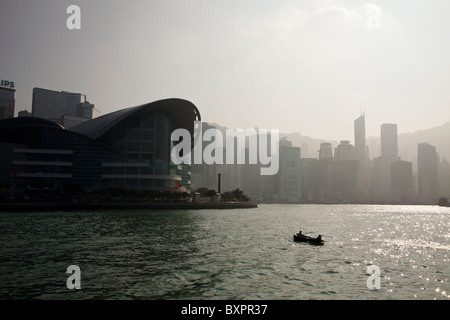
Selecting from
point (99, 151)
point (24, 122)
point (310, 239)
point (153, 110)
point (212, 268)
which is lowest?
point (310, 239)

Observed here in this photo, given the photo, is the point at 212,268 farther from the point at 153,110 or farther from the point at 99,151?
the point at 99,151

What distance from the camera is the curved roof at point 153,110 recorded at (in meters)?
119

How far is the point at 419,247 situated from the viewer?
121 feet

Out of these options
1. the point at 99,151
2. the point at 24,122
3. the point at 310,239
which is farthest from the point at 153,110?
the point at 310,239

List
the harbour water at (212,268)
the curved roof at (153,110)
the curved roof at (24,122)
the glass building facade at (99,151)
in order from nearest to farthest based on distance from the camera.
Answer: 1. the harbour water at (212,268)
2. the glass building facade at (99,151)
3. the curved roof at (24,122)
4. the curved roof at (153,110)

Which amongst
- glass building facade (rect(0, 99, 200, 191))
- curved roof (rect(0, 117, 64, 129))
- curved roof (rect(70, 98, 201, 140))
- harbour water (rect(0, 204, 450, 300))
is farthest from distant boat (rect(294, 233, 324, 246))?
curved roof (rect(0, 117, 64, 129))

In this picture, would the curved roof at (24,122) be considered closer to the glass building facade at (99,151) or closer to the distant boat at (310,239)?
the glass building facade at (99,151)

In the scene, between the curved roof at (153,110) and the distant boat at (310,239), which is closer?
the distant boat at (310,239)

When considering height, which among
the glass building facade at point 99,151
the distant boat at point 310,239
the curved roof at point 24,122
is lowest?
the distant boat at point 310,239

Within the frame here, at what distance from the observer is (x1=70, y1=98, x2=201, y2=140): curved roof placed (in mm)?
119438

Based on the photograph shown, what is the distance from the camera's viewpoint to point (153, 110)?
403ft

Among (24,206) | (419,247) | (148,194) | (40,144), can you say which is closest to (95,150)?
(40,144)

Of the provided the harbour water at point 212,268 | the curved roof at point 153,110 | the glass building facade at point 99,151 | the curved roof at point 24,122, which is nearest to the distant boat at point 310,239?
the harbour water at point 212,268
